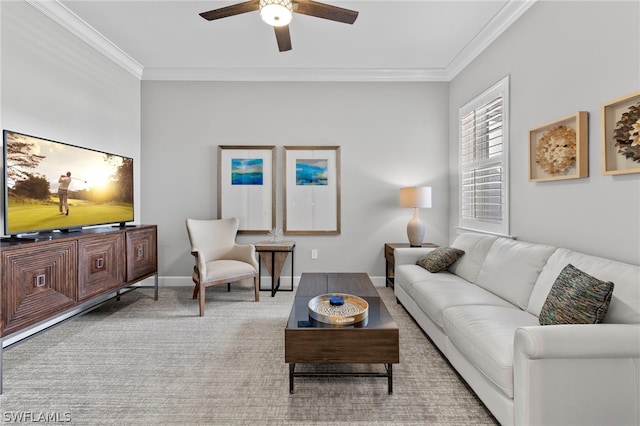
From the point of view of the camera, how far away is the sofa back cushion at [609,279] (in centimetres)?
154

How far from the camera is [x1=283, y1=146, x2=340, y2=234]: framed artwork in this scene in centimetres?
433

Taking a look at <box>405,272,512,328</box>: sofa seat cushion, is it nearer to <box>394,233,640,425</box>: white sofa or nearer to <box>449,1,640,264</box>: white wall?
<box>394,233,640,425</box>: white sofa

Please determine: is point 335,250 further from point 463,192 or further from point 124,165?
point 124,165

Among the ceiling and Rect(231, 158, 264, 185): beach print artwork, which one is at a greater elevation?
the ceiling

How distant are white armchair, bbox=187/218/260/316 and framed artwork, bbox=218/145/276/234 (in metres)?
0.28

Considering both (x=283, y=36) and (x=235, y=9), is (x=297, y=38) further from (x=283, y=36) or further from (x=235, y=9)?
(x=235, y=9)

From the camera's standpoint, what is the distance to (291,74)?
4.24 meters

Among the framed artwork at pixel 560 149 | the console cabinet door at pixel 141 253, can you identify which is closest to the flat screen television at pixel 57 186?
the console cabinet door at pixel 141 253

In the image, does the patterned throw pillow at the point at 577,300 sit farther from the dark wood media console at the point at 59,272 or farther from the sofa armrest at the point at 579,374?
the dark wood media console at the point at 59,272

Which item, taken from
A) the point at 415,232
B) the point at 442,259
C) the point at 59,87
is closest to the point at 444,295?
the point at 442,259

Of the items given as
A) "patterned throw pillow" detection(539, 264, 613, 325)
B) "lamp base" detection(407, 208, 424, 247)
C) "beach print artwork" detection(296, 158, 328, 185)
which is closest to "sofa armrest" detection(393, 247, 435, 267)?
"lamp base" detection(407, 208, 424, 247)

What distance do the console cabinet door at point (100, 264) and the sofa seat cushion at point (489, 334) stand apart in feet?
9.45

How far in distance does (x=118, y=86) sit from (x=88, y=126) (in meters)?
0.79

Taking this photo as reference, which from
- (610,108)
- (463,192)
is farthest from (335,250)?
(610,108)
